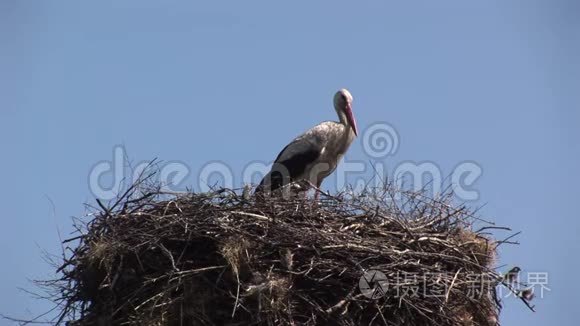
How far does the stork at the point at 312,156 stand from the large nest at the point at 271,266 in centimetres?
193

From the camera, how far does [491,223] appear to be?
7.61m

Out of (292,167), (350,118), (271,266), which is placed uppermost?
(350,118)

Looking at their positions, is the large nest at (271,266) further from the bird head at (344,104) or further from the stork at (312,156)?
the bird head at (344,104)

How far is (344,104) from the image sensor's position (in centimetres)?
1009

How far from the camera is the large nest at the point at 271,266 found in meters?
6.54

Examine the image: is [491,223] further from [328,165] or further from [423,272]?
[328,165]

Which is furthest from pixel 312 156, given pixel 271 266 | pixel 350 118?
pixel 271 266

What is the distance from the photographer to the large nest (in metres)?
6.54

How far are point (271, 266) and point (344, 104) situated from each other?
3.72 metres

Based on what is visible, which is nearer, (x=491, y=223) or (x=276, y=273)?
(x=276, y=273)

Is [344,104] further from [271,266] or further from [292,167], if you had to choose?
[271,266]

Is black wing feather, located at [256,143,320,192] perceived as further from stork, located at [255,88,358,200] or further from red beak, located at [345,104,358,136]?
red beak, located at [345,104,358,136]

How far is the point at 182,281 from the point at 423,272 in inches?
66.7

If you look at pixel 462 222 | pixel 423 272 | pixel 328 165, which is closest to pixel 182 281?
pixel 423 272
